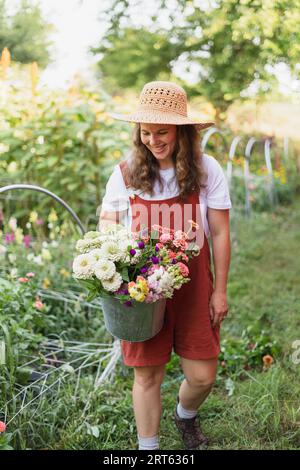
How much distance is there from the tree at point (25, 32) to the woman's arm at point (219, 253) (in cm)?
478

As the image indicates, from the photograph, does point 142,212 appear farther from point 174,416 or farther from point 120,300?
point 174,416

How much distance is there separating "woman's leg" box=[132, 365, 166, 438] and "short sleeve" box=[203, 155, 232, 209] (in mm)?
723

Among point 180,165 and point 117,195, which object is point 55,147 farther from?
point 180,165

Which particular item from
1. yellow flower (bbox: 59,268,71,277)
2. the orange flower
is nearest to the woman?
the orange flower

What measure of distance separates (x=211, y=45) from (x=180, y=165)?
6.81 m

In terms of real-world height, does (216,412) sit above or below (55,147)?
below

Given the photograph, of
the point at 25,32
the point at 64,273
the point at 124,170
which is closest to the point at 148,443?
the point at 124,170

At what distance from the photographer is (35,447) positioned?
2.32 m

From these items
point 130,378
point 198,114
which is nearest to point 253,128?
point 198,114

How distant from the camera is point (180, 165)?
7.04 ft

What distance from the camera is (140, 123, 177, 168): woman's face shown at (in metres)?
2.12

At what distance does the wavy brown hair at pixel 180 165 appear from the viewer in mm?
2143

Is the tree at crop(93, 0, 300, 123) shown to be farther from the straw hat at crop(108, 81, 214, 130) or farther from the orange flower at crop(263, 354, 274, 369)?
the orange flower at crop(263, 354, 274, 369)
